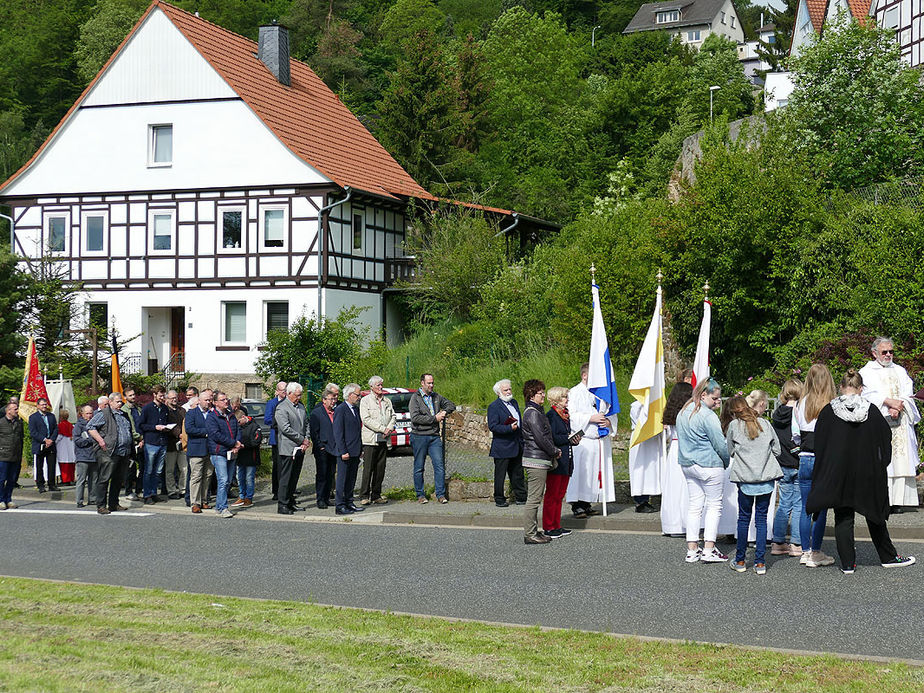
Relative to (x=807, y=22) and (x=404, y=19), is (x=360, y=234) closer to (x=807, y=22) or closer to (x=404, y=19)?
(x=807, y=22)

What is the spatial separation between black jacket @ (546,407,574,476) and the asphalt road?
2.68ft

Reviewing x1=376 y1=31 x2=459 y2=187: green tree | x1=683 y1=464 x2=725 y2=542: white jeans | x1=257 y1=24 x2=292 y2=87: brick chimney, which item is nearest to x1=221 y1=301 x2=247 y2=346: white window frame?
x1=257 y1=24 x2=292 y2=87: brick chimney

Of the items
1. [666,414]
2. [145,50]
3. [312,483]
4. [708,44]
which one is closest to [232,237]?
[145,50]

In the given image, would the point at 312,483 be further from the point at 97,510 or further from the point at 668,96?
the point at 668,96

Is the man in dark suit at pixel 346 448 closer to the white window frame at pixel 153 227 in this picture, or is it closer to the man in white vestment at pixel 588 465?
the man in white vestment at pixel 588 465

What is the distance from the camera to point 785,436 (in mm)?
12195

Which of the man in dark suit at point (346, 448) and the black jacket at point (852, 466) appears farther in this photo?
the man in dark suit at point (346, 448)

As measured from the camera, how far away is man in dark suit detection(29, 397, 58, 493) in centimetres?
2016

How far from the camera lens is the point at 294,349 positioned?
30734mm

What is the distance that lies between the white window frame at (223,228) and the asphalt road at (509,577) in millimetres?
23421

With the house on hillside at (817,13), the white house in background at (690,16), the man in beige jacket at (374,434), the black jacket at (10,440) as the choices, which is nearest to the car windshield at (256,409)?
the black jacket at (10,440)

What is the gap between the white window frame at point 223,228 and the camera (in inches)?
1510

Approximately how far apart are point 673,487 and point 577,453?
6.62 feet

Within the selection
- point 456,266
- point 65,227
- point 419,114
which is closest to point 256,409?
point 456,266
